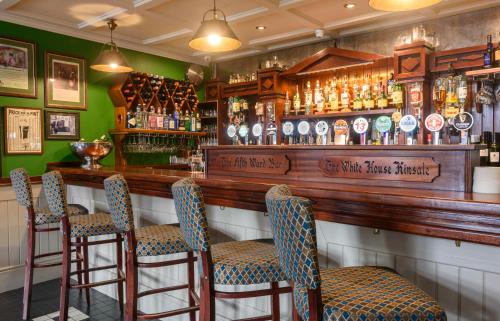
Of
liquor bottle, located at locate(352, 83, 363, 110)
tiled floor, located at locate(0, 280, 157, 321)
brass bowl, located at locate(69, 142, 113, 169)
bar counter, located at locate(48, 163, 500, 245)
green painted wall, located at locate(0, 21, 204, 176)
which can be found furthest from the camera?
liquor bottle, located at locate(352, 83, 363, 110)

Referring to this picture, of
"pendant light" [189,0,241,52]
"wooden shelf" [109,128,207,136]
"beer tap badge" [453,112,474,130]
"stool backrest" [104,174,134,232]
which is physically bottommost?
"stool backrest" [104,174,134,232]

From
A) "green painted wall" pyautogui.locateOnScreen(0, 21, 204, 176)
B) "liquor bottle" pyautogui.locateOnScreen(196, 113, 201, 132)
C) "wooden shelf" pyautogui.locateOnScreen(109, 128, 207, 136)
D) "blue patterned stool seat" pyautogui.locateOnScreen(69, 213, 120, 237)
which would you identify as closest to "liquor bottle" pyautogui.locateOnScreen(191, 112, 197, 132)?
"liquor bottle" pyautogui.locateOnScreen(196, 113, 201, 132)

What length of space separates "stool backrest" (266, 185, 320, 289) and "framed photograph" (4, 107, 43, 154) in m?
3.58

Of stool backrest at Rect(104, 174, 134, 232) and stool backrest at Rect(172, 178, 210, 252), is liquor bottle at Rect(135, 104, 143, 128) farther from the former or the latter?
stool backrest at Rect(172, 178, 210, 252)

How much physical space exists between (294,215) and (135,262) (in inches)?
49.3

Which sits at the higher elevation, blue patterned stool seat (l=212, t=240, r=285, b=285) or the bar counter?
the bar counter

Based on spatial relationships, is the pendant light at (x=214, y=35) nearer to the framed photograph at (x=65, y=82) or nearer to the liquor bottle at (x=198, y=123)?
the framed photograph at (x=65, y=82)

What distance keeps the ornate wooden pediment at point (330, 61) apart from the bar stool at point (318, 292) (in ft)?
12.2

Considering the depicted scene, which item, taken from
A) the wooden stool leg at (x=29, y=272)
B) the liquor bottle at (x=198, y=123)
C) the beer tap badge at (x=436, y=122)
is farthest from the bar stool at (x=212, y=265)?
the liquor bottle at (x=198, y=123)

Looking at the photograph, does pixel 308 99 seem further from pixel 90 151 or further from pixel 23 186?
pixel 23 186

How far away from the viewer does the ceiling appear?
3799 mm

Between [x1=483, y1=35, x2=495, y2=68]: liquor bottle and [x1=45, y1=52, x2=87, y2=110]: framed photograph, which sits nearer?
[x1=483, y1=35, x2=495, y2=68]: liquor bottle

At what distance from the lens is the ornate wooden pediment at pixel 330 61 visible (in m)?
4.58

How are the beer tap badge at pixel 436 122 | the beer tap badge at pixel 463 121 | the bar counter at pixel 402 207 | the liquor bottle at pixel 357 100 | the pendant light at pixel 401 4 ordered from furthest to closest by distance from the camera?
the liquor bottle at pixel 357 100 → the pendant light at pixel 401 4 → the beer tap badge at pixel 436 122 → the beer tap badge at pixel 463 121 → the bar counter at pixel 402 207
